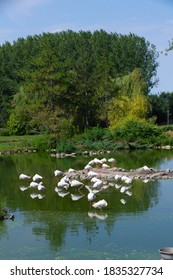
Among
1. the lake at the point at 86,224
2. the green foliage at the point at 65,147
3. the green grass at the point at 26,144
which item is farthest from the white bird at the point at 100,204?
the green grass at the point at 26,144

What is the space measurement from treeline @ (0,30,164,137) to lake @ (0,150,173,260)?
1231 centimetres

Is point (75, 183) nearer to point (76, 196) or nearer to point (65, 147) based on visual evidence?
point (76, 196)

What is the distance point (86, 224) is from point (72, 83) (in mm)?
18908

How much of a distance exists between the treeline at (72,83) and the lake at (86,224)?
1231 cm

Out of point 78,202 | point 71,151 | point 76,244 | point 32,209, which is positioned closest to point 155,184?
point 78,202

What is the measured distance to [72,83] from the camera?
26094 mm

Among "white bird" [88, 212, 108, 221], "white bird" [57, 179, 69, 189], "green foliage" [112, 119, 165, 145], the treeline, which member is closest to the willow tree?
the treeline

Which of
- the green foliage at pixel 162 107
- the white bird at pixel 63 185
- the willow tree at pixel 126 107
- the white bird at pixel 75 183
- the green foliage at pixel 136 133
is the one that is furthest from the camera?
the green foliage at pixel 162 107

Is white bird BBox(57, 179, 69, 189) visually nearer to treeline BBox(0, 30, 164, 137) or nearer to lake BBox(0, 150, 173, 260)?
lake BBox(0, 150, 173, 260)

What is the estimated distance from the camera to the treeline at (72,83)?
2405 cm

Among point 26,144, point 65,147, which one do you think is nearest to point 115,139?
point 65,147

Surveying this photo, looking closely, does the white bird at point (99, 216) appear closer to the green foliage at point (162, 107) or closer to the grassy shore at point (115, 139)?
the grassy shore at point (115, 139)

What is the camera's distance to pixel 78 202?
30.6 feet

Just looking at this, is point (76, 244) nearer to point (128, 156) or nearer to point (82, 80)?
point (128, 156)
